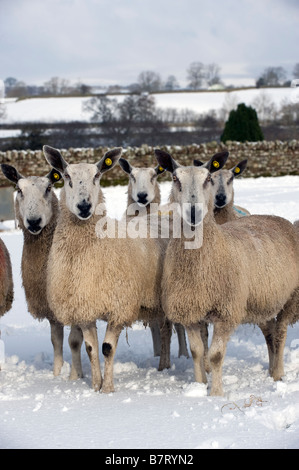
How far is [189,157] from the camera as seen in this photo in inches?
927

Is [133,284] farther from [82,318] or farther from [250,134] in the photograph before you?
Result: [250,134]

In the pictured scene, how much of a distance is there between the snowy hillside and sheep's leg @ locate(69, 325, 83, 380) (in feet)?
134

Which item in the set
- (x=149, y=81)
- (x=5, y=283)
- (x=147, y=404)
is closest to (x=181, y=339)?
(x=5, y=283)

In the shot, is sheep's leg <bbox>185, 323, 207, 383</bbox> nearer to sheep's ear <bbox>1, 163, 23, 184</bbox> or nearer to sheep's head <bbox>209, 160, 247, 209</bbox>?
sheep's ear <bbox>1, 163, 23, 184</bbox>

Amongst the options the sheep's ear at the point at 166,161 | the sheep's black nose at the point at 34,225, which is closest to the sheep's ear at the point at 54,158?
the sheep's black nose at the point at 34,225

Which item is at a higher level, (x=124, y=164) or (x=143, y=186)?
(x=124, y=164)

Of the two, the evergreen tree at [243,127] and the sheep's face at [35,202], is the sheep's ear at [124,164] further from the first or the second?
the evergreen tree at [243,127]

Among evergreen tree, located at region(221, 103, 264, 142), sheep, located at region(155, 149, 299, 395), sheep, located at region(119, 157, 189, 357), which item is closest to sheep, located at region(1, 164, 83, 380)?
sheep, located at region(155, 149, 299, 395)

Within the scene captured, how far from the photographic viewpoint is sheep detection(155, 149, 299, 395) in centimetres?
576

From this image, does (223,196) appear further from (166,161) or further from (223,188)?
(166,161)

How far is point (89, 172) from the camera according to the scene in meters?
6.13

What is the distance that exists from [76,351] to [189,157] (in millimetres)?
17369

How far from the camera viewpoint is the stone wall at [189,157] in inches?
873
